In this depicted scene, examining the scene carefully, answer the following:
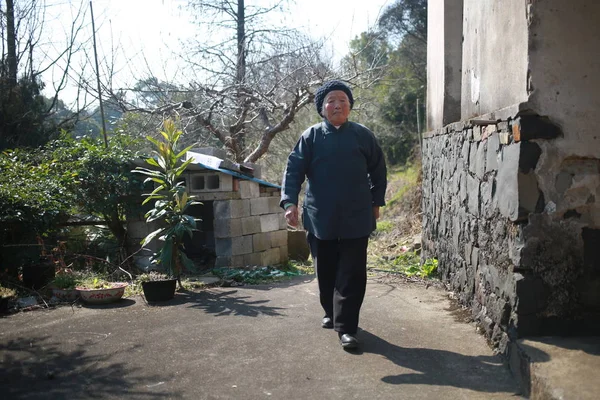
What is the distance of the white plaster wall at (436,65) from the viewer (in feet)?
18.8

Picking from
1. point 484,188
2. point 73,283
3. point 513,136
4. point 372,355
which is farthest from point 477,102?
point 73,283

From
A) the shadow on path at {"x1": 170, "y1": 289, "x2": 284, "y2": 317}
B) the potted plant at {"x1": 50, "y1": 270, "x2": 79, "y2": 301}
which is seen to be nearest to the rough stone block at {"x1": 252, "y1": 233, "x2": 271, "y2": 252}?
the shadow on path at {"x1": 170, "y1": 289, "x2": 284, "y2": 317}

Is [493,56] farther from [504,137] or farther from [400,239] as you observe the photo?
[400,239]

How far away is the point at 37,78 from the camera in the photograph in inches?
480

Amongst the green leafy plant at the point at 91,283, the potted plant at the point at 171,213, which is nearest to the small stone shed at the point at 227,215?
the green leafy plant at the point at 91,283

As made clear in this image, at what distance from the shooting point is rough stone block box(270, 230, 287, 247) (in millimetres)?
8737

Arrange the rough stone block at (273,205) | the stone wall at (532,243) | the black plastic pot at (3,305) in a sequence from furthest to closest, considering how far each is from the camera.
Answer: the rough stone block at (273,205) → the black plastic pot at (3,305) → the stone wall at (532,243)

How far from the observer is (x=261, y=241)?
833 cm

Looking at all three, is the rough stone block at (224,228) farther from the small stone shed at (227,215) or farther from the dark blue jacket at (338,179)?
the dark blue jacket at (338,179)

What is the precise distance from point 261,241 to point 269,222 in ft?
1.49

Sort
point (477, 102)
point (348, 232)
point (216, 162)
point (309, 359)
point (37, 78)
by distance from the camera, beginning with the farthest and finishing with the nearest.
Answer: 1. point (37, 78)
2. point (216, 162)
3. point (477, 102)
4. point (348, 232)
5. point (309, 359)

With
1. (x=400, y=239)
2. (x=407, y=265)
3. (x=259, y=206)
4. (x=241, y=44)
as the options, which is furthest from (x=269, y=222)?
(x=241, y=44)

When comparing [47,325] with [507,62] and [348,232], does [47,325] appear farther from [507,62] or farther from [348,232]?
[507,62]

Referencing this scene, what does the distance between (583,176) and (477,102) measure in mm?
1345
